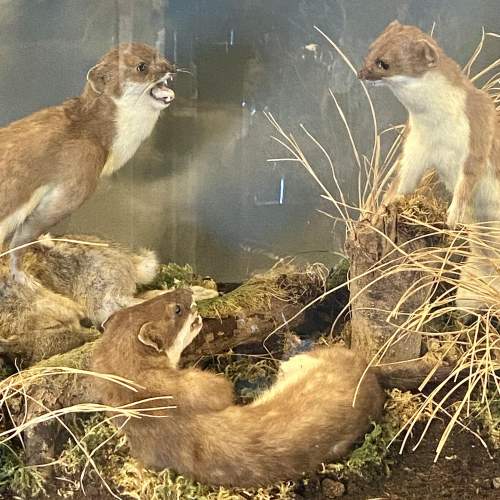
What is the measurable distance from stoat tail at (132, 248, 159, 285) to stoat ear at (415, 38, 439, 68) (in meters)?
1.17

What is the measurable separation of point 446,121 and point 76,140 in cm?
113

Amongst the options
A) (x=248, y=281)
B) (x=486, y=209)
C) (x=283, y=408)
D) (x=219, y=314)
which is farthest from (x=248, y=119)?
(x=283, y=408)

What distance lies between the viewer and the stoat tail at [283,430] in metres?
1.90

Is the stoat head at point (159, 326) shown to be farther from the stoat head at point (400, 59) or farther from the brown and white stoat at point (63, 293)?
the stoat head at point (400, 59)

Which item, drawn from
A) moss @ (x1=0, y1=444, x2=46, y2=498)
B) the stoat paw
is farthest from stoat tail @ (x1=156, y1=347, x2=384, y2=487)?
the stoat paw

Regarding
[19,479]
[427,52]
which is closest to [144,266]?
[19,479]

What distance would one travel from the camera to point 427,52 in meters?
2.05

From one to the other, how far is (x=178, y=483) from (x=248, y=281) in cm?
93

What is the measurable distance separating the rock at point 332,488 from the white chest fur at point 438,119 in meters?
0.92

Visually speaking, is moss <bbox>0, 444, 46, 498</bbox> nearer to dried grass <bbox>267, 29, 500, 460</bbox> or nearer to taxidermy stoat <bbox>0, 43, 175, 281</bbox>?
taxidermy stoat <bbox>0, 43, 175, 281</bbox>

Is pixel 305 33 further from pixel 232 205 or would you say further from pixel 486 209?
pixel 486 209

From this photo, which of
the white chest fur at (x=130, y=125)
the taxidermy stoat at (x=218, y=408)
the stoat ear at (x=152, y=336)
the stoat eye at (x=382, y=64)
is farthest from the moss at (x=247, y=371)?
the stoat eye at (x=382, y=64)

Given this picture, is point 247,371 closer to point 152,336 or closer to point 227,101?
point 152,336

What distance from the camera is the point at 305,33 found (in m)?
2.79
